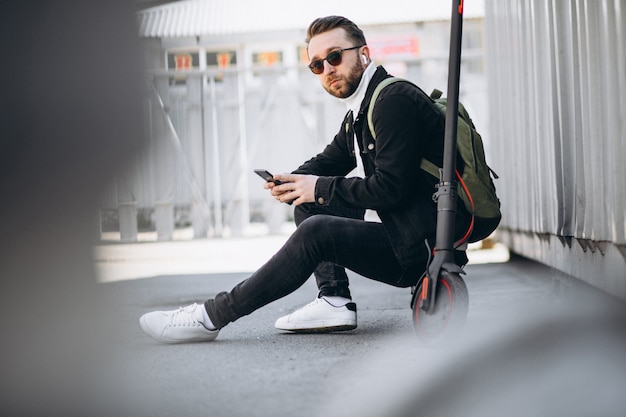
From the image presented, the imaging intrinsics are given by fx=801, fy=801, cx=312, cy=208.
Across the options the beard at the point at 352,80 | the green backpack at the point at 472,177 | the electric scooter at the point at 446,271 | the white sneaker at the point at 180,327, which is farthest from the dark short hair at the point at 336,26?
the white sneaker at the point at 180,327

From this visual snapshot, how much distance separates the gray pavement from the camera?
1980mm

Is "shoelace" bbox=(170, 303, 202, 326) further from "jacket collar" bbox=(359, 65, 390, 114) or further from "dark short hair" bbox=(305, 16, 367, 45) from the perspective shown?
"dark short hair" bbox=(305, 16, 367, 45)

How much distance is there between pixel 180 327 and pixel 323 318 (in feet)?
2.11

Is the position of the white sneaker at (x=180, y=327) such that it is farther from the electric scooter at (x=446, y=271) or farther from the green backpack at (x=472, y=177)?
the green backpack at (x=472, y=177)

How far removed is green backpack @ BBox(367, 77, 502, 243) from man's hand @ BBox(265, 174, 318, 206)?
305 mm

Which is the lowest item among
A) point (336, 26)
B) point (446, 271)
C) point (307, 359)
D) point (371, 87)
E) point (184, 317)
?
point (307, 359)

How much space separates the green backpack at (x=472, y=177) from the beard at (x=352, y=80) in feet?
0.42

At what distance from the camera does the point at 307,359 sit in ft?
9.29

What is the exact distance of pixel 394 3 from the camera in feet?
32.6

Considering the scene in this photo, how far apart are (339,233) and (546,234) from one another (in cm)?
213

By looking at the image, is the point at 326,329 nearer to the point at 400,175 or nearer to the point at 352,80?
the point at 400,175

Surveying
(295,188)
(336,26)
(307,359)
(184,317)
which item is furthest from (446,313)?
(336,26)

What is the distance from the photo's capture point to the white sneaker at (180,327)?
318 centimetres

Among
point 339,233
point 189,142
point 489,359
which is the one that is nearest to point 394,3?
point 189,142
